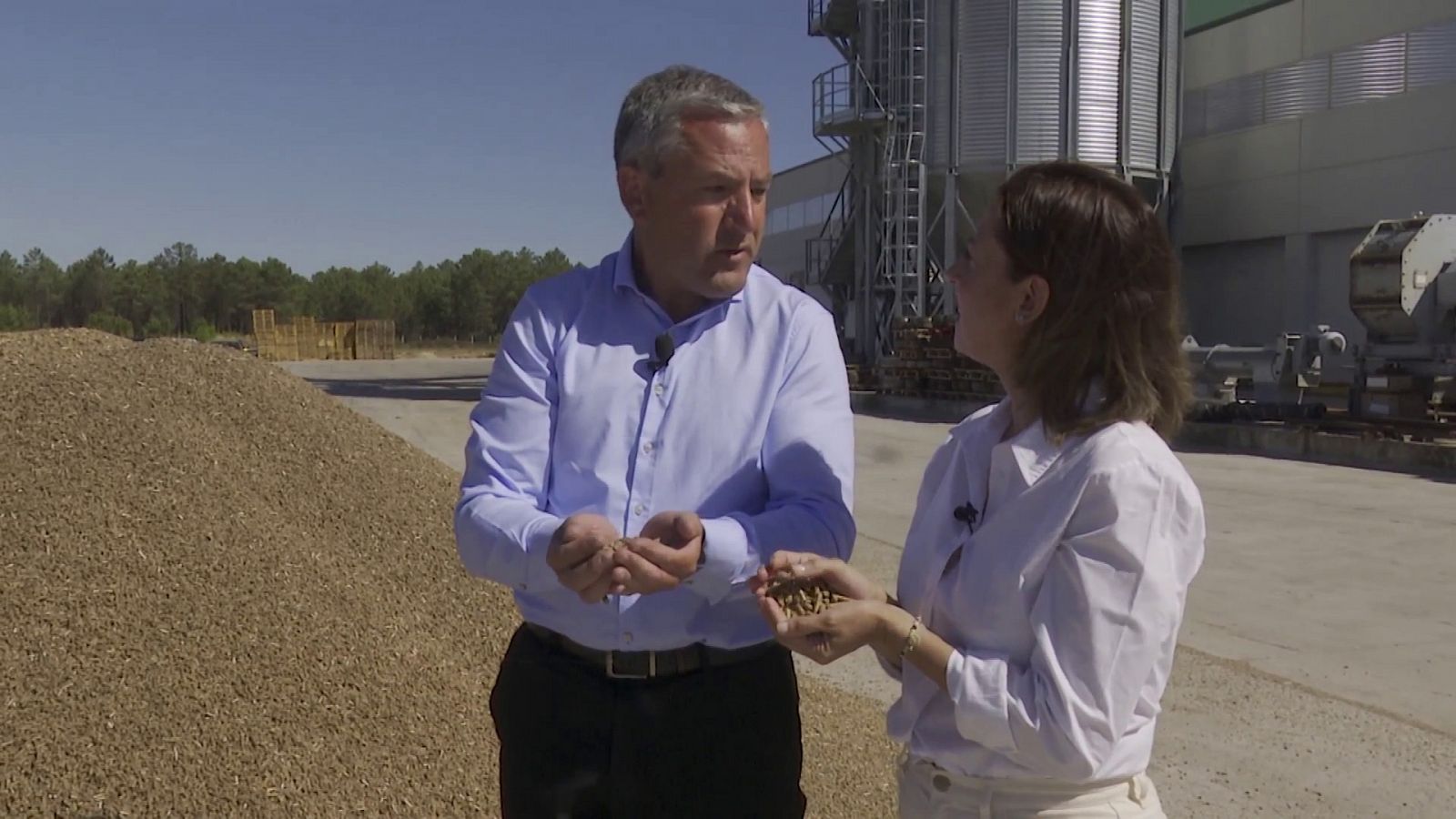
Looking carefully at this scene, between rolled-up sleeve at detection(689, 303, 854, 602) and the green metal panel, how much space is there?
85.5 ft

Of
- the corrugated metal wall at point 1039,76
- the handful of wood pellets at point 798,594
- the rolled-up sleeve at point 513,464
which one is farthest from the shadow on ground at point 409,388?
the handful of wood pellets at point 798,594

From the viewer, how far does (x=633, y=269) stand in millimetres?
2398

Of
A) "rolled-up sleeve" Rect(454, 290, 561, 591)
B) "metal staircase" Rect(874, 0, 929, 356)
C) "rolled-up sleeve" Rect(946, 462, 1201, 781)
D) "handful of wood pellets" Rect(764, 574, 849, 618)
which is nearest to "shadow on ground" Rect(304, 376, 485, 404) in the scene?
"metal staircase" Rect(874, 0, 929, 356)

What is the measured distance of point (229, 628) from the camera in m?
4.10

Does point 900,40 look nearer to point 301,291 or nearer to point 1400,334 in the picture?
point 1400,334

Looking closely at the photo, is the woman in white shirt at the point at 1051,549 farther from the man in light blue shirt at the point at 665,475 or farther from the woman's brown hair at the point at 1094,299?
the man in light blue shirt at the point at 665,475

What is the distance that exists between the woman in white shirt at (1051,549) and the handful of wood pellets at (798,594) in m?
0.02

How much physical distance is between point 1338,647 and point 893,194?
20.7 meters

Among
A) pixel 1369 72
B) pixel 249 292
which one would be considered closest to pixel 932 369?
pixel 1369 72

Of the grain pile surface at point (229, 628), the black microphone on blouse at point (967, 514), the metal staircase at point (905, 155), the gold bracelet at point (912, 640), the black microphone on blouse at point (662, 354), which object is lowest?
the grain pile surface at point (229, 628)

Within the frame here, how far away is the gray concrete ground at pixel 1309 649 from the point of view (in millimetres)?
4754

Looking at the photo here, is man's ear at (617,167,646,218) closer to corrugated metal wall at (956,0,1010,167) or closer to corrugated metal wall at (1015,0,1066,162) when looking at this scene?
corrugated metal wall at (1015,0,1066,162)

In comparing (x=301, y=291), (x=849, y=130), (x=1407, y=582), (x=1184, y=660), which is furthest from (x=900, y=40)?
(x=301, y=291)

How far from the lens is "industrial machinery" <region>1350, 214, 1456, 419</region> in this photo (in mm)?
16031
